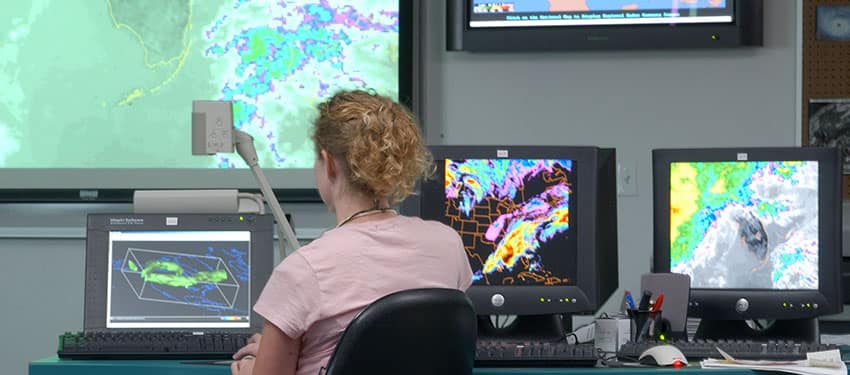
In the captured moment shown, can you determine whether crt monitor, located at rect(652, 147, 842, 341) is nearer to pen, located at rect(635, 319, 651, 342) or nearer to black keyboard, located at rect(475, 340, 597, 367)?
pen, located at rect(635, 319, 651, 342)

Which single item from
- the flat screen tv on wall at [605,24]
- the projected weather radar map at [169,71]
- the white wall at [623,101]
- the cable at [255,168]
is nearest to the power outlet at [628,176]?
the white wall at [623,101]

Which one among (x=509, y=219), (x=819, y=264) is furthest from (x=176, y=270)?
(x=819, y=264)

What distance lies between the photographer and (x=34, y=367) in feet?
6.79

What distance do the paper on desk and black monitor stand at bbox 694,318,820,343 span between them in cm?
32

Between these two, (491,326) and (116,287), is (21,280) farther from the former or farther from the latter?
(491,326)

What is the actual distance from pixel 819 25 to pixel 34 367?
2673 millimetres

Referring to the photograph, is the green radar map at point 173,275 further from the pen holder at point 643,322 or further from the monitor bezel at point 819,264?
the monitor bezel at point 819,264

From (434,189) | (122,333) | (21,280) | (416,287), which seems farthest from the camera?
(21,280)

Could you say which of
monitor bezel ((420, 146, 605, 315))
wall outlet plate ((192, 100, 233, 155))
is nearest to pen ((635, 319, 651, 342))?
monitor bezel ((420, 146, 605, 315))

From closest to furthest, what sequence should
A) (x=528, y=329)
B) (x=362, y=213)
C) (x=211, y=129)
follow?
(x=362, y=213)
(x=211, y=129)
(x=528, y=329)

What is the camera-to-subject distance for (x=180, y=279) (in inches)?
90.5

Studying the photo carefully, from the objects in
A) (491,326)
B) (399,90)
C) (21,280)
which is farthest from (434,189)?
(21,280)

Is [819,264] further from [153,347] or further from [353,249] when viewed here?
[153,347]

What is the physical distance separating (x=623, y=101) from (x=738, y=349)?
171 cm
